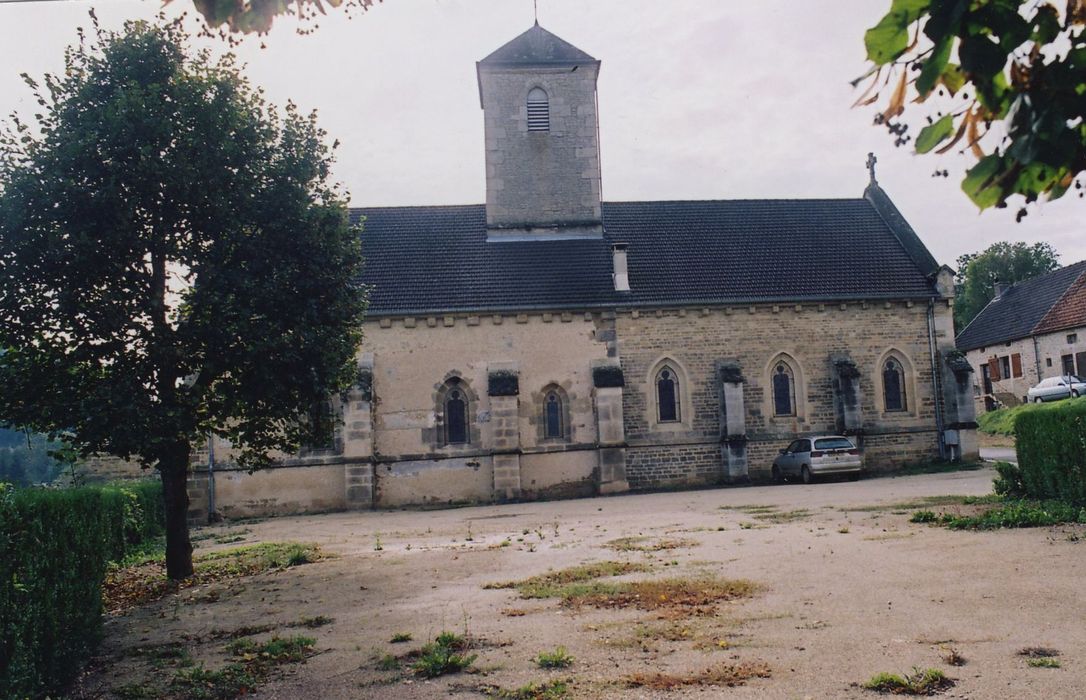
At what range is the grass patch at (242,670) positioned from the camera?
20.2ft

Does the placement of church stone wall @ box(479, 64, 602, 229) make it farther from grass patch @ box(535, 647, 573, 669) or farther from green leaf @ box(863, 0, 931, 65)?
green leaf @ box(863, 0, 931, 65)

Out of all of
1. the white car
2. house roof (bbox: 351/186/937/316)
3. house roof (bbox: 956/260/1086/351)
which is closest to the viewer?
house roof (bbox: 351/186/937/316)

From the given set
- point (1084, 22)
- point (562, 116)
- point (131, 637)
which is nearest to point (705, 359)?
point (562, 116)

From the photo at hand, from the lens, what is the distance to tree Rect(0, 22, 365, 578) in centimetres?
1103

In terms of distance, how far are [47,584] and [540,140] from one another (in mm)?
24961

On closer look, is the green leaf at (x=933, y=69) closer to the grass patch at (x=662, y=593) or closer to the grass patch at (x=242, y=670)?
the grass patch at (x=242, y=670)

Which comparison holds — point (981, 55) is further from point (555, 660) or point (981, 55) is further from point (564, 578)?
point (564, 578)

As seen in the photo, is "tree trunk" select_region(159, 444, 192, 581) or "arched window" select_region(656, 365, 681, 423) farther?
"arched window" select_region(656, 365, 681, 423)

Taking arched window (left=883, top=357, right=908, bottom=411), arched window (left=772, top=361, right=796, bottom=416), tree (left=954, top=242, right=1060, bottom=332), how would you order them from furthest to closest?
tree (left=954, top=242, right=1060, bottom=332)
arched window (left=883, top=357, right=908, bottom=411)
arched window (left=772, top=361, right=796, bottom=416)

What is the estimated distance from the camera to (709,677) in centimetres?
574

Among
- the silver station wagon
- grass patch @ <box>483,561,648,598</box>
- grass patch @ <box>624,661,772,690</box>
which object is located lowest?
grass patch @ <box>483,561,648,598</box>

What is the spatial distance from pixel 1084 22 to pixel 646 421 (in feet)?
77.1

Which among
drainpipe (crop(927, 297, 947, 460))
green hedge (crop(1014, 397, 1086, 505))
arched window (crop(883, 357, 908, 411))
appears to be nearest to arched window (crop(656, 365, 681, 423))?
arched window (crop(883, 357, 908, 411))

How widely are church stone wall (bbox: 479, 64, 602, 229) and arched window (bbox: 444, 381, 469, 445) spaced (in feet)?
21.1
